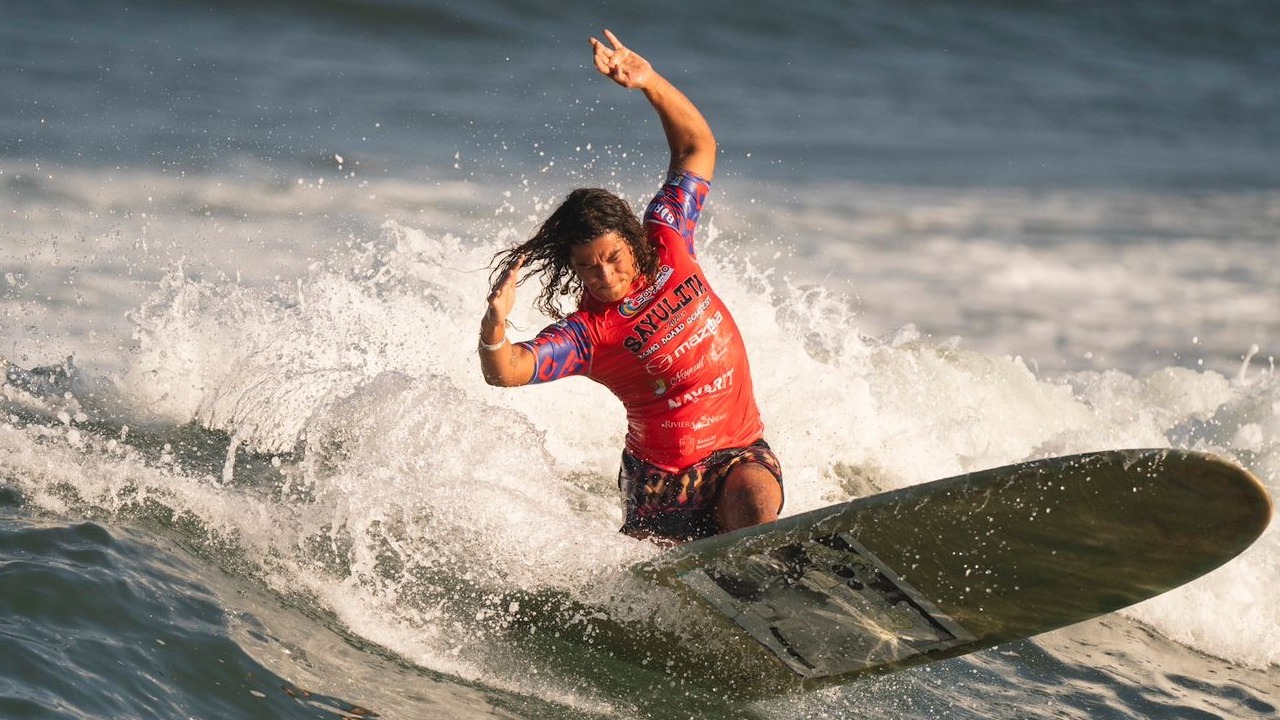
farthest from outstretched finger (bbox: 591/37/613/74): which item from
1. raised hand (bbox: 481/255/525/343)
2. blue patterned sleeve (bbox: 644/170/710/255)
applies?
raised hand (bbox: 481/255/525/343)

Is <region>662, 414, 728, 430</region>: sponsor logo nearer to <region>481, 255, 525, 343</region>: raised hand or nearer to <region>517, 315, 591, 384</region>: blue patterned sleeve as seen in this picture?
<region>517, 315, 591, 384</region>: blue patterned sleeve

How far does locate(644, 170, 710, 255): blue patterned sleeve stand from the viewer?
16.4 feet

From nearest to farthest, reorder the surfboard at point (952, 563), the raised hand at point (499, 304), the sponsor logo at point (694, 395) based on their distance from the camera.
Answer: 1. the surfboard at point (952, 563)
2. the raised hand at point (499, 304)
3. the sponsor logo at point (694, 395)

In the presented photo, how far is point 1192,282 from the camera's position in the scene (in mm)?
13070

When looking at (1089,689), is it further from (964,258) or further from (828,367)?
(964,258)

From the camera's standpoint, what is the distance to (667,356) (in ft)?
15.5

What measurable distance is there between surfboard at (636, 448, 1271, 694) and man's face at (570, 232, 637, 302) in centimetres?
93

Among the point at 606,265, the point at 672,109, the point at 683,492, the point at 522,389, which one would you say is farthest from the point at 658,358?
the point at 522,389

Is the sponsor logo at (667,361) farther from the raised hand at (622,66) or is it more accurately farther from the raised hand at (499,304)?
the raised hand at (622,66)

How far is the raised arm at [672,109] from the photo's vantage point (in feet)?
16.9

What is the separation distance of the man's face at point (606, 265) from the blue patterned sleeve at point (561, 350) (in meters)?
0.16

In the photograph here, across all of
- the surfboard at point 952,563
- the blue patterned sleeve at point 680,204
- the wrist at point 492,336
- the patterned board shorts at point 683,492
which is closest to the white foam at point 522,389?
the patterned board shorts at point 683,492

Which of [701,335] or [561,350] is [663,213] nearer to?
[701,335]

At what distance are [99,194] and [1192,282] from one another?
10.4 m
